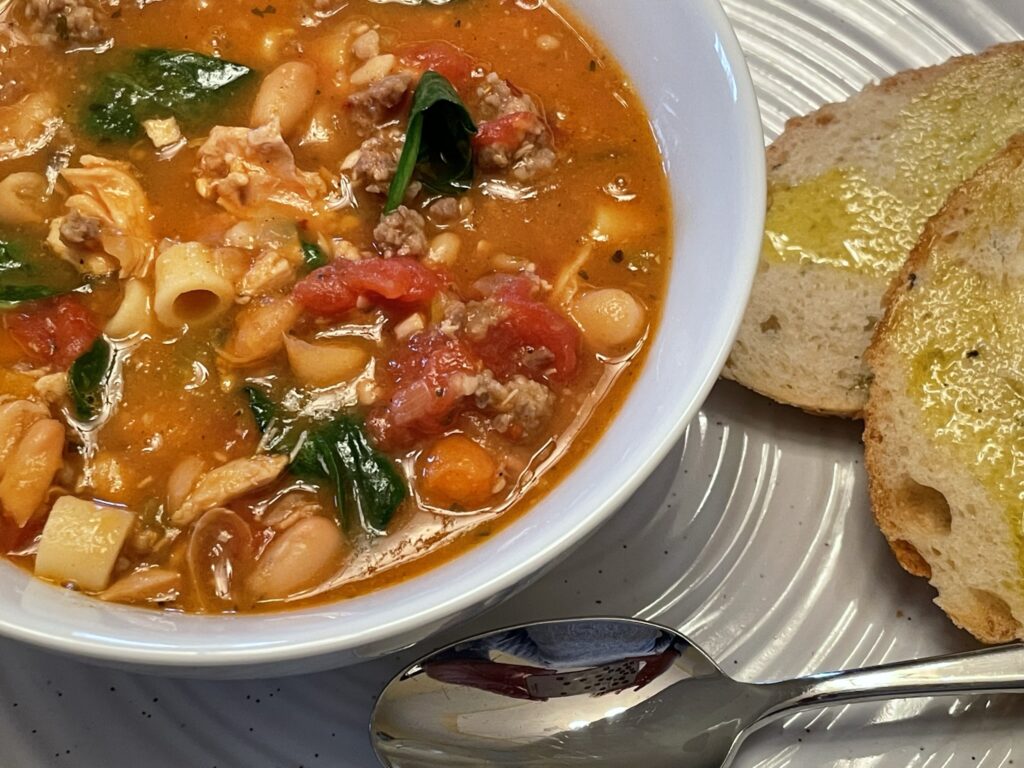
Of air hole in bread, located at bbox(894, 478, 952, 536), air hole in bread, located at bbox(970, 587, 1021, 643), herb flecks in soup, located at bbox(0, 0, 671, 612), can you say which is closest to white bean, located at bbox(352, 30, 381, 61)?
herb flecks in soup, located at bbox(0, 0, 671, 612)

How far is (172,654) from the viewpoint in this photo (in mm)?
1712

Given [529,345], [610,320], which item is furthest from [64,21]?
[610,320]

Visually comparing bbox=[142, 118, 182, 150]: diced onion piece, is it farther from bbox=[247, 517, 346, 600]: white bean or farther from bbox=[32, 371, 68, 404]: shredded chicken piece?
bbox=[247, 517, 346, 600]: white bean

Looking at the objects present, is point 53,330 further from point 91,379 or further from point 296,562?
point 296,562

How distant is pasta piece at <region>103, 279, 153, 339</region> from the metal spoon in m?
1.02

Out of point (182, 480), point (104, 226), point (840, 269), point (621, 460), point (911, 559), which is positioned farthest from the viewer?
point (840, 269)

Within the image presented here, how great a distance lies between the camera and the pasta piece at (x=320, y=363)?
7.39 feet

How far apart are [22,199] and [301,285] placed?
30.1 inches

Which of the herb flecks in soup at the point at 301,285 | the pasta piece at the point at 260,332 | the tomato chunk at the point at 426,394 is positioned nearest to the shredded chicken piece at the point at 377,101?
the herb flecks in soup at the point at 301,285

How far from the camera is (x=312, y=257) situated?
2398 mm

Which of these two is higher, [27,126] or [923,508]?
[923,508]

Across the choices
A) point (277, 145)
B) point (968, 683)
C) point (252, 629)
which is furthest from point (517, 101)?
point (968, 683)

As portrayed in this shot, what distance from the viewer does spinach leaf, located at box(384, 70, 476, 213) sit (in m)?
2.43

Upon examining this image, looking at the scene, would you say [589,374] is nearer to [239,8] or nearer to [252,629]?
[252,629]
